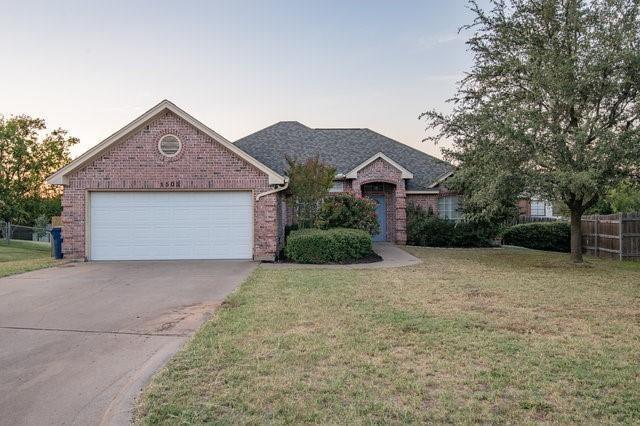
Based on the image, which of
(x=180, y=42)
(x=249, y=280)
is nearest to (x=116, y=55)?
(x=180, y=42)

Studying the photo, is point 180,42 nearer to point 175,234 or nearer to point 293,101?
point 175,234

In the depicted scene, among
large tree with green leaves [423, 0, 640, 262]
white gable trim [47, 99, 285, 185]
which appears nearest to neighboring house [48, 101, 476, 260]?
white gable trim [47, 99, 285, 185]

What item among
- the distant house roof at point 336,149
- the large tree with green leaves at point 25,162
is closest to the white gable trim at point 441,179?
the distant house roof at point 336,149

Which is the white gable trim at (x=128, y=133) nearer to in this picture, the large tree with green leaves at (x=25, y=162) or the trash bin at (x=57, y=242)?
the trash bin at (x=57, y=242)

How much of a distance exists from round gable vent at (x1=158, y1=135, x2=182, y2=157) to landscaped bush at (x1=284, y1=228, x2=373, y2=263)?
468cm

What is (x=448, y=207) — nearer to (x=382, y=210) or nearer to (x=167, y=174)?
(x=382, y=210)

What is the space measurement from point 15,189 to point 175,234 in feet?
65.3

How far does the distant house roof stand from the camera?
23.8 m

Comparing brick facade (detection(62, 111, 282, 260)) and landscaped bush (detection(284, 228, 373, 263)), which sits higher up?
brick facade (detection(62, 111, 282, 260))

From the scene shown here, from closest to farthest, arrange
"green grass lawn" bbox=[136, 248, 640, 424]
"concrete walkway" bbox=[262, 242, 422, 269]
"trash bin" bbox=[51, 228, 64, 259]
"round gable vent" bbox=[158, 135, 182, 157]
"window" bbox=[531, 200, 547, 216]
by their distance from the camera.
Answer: "green grass lawn" bbox=[136, 248, 640, 424]
"concrete walkway" bbox=[262, 242, 422, 269]
"round gable vent" bbox=[158, 135, 182, 157]
"trash bin" bbox=[51, 228, 64, 259]
"window" bbox=[531, 200, 547, 216]

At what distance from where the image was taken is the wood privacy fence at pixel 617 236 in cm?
1720

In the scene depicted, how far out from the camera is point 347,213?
61.6ft

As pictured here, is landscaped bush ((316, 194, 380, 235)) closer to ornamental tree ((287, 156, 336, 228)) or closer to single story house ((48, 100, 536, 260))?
ornamental tree ((287, 156, 336, 228))

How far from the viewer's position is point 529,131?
44.1 ft
